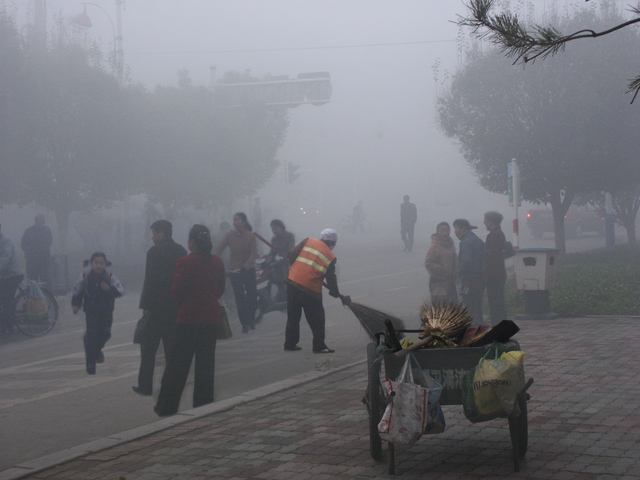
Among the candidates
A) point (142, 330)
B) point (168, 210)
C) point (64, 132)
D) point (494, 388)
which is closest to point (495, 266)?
point (142, 330)

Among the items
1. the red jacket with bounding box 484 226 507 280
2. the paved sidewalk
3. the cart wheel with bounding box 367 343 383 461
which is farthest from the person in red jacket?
the red jacket with bounding box 484 226 507 280

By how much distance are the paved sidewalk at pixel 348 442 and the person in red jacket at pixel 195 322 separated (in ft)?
1.47

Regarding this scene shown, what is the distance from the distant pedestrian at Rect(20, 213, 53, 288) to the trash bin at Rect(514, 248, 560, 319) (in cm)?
966

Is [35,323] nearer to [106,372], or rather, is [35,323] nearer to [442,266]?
[106,372]

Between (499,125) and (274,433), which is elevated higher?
(499,125)

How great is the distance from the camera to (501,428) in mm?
5375

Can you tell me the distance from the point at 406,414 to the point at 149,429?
2.38 m

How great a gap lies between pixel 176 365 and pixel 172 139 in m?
27.6

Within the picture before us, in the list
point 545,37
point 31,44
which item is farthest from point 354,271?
point 545,37

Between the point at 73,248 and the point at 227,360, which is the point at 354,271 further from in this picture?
the point at 73,248

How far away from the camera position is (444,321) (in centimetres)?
466

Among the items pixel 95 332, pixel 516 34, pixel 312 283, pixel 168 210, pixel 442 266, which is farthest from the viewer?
pixel 168 210

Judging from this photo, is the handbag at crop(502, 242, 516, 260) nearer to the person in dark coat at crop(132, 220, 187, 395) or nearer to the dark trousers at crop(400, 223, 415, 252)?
the person in dark coat at crop(132, 220, 187, 395)

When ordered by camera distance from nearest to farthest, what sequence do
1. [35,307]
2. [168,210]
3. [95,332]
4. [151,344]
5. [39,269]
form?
1. [151,344]
2. [95,332]
3. [35,307]
4. [39,269]
5. [168,210]
